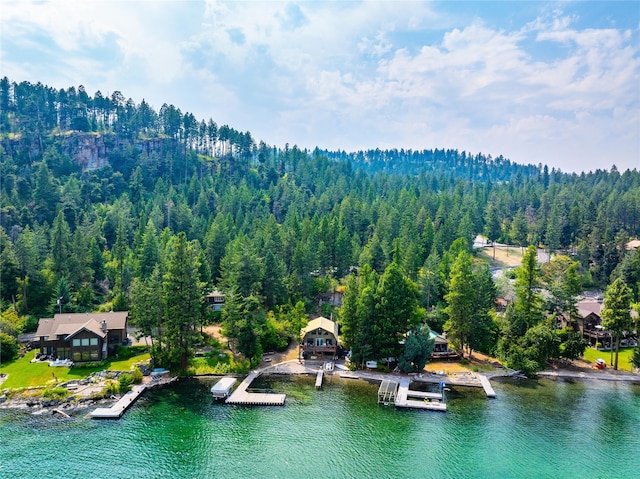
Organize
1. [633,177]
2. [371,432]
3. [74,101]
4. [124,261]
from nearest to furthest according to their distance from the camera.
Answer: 1. [371,432]
2. [124,261]
3. [74,101]
4. [633,177]

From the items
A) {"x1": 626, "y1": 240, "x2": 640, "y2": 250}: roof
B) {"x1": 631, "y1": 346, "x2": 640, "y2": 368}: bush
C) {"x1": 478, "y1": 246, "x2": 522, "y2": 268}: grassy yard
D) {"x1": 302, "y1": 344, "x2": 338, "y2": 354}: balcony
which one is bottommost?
{"x1": 302, "y1": 344, "x2": 338, "y2": 354}: balcony

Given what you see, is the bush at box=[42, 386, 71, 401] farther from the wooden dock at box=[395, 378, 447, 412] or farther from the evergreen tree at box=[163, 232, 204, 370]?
the wooden dock at box=[395, 378, 447, 412]

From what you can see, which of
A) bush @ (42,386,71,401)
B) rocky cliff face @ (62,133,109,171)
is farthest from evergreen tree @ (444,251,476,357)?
rocky cliff face @ (62,133,109,171)

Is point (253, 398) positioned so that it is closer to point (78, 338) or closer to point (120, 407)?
point (120, 407)

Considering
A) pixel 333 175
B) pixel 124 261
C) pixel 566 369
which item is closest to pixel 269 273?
pixel 124 261

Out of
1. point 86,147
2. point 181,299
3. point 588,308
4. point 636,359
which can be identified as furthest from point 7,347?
point 86,147

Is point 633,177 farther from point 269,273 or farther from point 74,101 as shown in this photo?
point 74,101

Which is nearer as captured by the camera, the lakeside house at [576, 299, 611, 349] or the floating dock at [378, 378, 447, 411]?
the floating dock at [378, 378, 447, 411]
